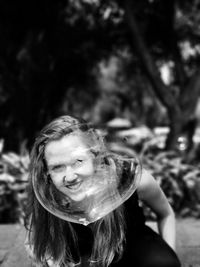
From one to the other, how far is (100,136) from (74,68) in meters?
8.54

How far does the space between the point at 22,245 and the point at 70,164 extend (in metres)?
1.57

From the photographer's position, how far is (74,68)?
10336mm

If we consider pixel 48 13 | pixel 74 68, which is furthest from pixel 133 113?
pixel 48 13

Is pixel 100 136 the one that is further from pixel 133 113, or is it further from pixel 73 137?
pixel 133 113

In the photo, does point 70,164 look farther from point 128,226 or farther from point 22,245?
point 22,245

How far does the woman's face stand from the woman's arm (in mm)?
352

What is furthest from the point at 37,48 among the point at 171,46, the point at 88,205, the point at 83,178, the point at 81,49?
the point at 83,178

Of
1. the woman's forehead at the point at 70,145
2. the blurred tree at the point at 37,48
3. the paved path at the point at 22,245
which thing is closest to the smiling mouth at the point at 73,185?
the woman's forehead at the point at 70,145

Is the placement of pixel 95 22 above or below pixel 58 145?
above

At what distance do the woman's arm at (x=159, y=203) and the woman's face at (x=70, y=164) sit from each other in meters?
0.35

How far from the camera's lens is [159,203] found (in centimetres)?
225

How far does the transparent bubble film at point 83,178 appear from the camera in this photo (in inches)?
73.2

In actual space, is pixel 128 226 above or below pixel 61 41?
below

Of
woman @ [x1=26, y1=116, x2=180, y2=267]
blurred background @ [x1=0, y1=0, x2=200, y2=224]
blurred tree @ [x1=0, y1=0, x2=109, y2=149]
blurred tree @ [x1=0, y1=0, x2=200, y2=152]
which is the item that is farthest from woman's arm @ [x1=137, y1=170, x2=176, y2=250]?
blurred tree @ [x1=0, y1=0, x2=109, y2=149]
